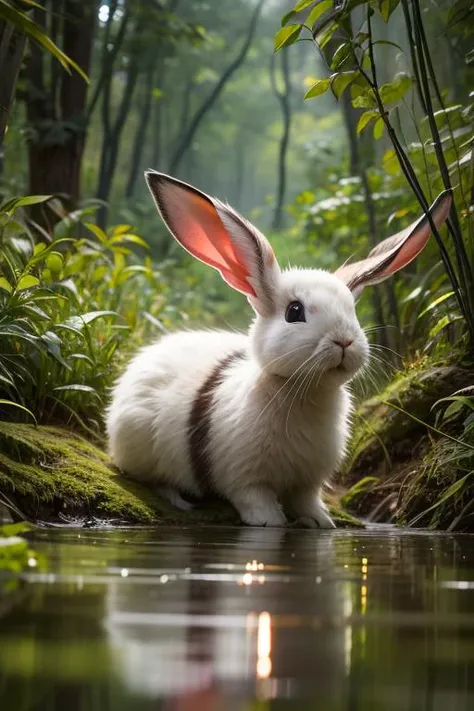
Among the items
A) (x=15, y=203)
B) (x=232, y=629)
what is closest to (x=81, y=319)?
(x=15, y=203)

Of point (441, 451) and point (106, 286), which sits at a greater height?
point (106, 286)

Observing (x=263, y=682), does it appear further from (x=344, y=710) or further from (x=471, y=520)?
(x=471, y=520)

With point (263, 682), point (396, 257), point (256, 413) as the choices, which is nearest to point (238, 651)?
point (263, 682)

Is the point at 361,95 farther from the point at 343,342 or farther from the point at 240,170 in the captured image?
the point at 240,170

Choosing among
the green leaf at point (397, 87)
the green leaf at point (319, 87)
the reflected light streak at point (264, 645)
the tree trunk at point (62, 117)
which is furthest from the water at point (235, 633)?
the tree trunk at point (62, 117)

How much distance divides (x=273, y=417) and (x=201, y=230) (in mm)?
804

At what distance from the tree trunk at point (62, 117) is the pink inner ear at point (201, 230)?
3.88 m

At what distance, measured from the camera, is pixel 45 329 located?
488 centimetres

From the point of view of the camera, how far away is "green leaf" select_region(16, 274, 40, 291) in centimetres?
Answer: 456

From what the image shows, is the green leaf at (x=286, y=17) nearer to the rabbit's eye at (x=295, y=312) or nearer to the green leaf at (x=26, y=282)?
the rabbit's eye at (x=295, y=312)

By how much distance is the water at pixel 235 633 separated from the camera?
1.20 m

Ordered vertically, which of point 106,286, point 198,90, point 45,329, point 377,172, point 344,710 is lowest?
point 344,710

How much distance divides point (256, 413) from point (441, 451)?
0.78 metres

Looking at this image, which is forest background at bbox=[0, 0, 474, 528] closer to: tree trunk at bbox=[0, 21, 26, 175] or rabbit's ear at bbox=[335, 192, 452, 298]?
tree trunk at bbox=[0, 21, 26, 175]
